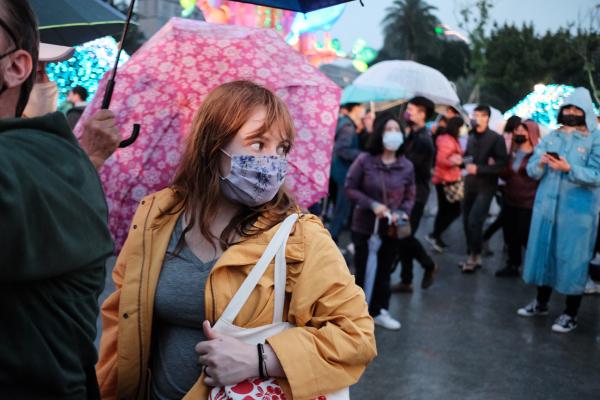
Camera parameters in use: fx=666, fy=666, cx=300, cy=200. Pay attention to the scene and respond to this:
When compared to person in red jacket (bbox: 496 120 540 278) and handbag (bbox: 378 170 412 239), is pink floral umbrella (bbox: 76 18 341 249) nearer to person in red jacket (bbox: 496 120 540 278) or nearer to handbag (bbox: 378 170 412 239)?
handbag (bbox: 378 170 412 239)

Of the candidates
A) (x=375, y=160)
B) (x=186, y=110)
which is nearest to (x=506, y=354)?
(x=375, y=160)

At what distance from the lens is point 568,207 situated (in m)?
6.20

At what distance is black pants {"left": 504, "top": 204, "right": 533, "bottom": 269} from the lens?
811 centimetres

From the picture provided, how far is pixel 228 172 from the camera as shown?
6.89 ft

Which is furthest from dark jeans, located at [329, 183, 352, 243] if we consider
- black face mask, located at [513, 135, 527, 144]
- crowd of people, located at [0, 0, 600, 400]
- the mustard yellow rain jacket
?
the mustard yellow rain jacket

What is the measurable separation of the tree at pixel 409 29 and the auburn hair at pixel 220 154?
7157 cm

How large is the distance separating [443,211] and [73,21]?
7798mm

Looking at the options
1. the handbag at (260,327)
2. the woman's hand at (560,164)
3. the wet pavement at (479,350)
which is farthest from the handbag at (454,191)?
the handbag at (260,327)

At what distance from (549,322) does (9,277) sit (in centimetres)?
630

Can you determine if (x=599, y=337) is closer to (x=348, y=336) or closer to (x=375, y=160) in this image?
(x=375, y=160)

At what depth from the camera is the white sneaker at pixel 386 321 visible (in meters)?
6.05

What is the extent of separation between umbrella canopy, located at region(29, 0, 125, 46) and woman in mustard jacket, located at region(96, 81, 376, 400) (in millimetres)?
1043

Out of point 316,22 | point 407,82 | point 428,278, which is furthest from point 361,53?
point 428,278

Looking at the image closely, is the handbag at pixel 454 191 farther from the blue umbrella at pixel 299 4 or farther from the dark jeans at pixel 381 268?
the blue umbrella at pixel 299 4
